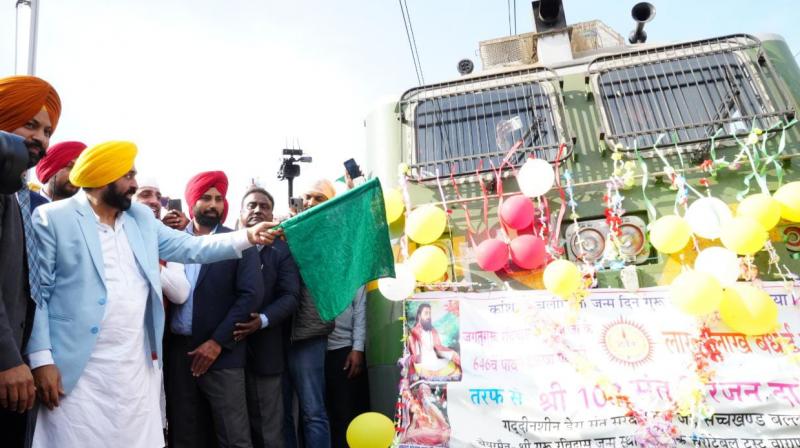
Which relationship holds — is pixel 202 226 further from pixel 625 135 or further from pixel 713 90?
pixel 713 90

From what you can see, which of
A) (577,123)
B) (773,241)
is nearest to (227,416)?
(577,123)

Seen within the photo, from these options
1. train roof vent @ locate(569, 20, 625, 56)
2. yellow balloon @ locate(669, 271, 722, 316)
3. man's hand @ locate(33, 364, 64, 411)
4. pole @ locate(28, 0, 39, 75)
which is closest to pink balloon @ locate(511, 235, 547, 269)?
yellow balloon @ locate(669, 271, 722, 316)

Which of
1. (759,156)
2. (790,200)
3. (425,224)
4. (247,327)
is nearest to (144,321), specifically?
(247,327)

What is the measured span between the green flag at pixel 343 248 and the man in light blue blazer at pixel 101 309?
32 cm

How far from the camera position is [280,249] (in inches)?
129

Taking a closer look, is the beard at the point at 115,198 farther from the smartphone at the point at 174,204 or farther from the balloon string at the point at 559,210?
the balloon string at the point at 559,210

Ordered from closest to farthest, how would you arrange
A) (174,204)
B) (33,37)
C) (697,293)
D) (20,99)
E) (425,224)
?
(20,99), (697,293), (425,224), (174,204), (33,37)

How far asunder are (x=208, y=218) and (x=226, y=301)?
1.96 ft

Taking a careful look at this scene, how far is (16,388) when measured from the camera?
5.06 feet

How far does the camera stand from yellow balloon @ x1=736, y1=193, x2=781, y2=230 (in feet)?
9.13

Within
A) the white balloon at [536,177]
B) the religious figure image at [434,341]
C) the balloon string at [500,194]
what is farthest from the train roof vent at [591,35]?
the religious figure image at [434,341]

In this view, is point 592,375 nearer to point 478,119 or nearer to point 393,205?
point 393,205

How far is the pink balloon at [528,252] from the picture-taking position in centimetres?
303

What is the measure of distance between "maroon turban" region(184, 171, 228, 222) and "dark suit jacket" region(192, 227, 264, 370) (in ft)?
1.58
